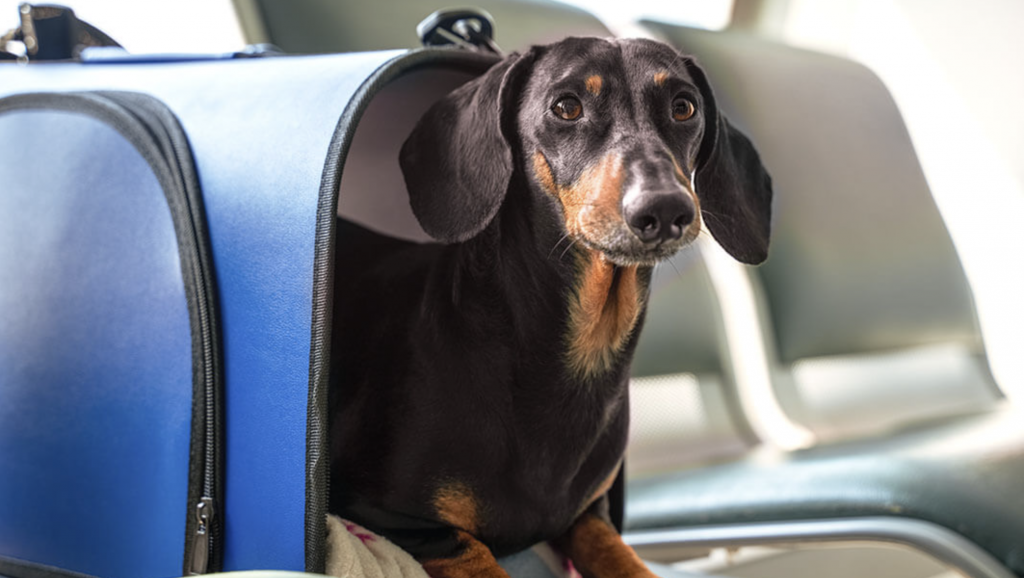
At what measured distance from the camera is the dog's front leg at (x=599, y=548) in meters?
1.00

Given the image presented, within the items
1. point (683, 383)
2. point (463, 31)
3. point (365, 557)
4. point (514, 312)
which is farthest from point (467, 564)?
point (683, 383)

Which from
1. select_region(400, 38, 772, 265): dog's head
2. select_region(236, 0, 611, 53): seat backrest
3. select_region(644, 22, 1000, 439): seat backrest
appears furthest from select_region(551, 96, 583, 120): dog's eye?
select_region(644, 22, 1000, 439): seat backrest

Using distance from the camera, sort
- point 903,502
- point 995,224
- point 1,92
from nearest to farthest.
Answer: point 1,92, point 903,502, point 995,224

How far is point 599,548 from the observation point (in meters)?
1.02

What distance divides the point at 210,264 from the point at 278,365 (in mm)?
128

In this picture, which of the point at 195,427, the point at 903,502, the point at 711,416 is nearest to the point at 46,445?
the point at 195,427

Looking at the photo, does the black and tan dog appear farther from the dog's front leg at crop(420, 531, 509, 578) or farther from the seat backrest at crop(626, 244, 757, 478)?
the seat backrest at crop(626, 244, 757, 478)

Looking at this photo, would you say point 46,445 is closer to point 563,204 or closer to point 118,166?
point 118,166

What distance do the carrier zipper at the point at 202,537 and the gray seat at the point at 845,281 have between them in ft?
2.82

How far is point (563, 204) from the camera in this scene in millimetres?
877

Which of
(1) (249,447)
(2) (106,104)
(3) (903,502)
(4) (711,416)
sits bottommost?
(4) (711,416)

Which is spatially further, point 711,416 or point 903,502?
point 711,416

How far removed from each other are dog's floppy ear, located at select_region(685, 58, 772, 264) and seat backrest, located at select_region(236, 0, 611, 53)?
1.72 ft

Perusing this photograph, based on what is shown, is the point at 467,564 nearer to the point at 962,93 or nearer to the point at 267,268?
the point at 267,268
